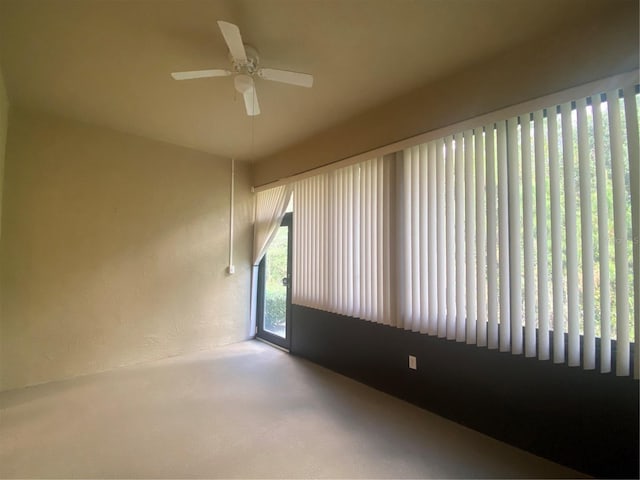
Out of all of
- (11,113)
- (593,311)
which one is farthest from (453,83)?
(11,113)

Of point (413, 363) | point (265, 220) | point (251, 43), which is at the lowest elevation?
point (413, 363)

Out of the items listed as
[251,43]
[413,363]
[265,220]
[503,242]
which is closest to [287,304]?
[265,220]

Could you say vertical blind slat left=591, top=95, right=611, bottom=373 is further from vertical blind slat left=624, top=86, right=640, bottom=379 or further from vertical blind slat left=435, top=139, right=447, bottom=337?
vertical blind slat left=435, top=139, right=447, bottom=337

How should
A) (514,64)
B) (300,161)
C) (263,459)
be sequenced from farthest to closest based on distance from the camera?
(300,161) → (514,64) → (263,459)

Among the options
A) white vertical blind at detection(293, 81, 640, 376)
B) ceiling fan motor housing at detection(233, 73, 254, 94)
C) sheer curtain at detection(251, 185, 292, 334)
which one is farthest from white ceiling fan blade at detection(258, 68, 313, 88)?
sheer curtain at detection(251, 185, 292, 334)

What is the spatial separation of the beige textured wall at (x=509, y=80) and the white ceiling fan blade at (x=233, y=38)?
4.36 feet

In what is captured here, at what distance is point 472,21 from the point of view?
5.72 feet

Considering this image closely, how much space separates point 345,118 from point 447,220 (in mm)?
1493

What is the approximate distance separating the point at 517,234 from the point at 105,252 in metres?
3.90

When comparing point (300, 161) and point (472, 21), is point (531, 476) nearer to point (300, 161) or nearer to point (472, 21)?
point (472, 21)

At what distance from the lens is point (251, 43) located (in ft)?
6.33

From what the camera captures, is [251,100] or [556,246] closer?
[556,246]

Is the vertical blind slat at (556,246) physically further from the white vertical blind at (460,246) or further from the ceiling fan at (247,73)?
the ceiling fan at (247,73)

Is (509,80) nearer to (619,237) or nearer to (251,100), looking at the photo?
(619,237)
